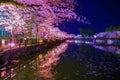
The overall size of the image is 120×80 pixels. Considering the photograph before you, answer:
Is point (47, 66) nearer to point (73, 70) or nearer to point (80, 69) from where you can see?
point (80, 69)

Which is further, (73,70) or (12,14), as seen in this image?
Result: (12,14)

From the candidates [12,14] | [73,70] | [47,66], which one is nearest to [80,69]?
[73,70]

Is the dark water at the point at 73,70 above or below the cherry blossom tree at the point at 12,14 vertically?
below

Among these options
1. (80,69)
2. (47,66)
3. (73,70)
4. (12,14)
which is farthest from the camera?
(12,14)

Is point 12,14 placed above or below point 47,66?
above

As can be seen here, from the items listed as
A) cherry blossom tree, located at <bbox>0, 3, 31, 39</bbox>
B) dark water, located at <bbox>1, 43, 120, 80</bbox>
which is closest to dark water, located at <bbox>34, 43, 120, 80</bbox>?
dark water, located at <bbox>1, 43, 120, 80</bbox>

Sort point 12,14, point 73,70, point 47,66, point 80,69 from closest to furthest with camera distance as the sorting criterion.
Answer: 1. point 73,70
2. point 80,69
3. point 47,66
4. point 12,14

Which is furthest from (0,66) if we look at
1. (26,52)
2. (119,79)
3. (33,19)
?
(33,19)

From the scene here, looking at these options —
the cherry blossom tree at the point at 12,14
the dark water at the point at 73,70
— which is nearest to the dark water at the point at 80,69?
the dark water at the point at 73,70

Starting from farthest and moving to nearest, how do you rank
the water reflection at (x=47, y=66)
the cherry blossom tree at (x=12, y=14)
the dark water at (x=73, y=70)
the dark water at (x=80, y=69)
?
the cherry blossom tree at (x=12, y=14) < the water reflection at (x=47, y=66) < the dark water at (x=80, y=69) < the dark water at (x=73, y=70)

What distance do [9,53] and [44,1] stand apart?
18.4m

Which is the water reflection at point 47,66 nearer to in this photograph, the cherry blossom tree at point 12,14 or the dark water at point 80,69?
the dark water at point 80,69

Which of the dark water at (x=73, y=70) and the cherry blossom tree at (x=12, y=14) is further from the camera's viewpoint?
the cherry blossom tree at (x=12, y=14)

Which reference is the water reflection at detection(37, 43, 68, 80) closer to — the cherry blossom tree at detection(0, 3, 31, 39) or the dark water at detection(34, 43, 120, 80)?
the dark water at detection(34, 43, 120, 80)
